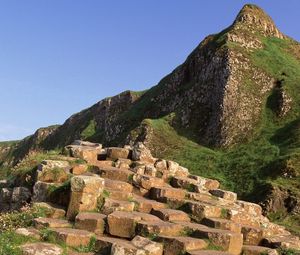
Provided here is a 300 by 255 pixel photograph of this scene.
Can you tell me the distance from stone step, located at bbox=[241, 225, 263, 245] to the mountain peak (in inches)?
1820

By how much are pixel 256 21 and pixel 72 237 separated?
54.5 m

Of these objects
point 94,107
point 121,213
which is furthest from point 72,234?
point 94,107

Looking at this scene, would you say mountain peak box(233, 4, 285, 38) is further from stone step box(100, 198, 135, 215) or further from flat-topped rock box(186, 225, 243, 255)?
flat-topped rock box(186, 225, 243, 255)

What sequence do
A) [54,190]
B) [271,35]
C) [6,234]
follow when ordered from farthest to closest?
[271,35]
[54,190]
[6,234]

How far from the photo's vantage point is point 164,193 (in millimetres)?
16734

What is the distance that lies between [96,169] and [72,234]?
20.0ft

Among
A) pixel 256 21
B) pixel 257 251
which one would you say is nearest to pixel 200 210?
pixel 257 251

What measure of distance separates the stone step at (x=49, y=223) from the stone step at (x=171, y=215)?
293 centimetres

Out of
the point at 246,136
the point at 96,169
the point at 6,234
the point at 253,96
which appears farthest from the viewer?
the point at 253,96

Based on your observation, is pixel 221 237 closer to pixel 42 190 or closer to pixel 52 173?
pixel 42 190

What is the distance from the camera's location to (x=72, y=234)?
1199cm

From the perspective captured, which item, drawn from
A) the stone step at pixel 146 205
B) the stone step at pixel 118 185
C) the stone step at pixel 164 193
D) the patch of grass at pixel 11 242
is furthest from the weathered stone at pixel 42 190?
the patch of grass at pixel 11 242

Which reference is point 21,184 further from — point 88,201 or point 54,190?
point 88,201

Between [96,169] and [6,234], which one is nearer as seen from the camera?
[6,234]
